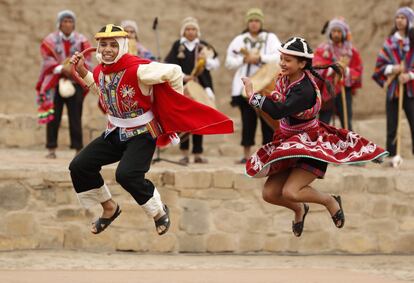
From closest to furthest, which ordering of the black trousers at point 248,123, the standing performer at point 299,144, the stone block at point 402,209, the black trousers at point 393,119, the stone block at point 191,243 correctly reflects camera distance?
1. the standing performer at point 299,144
2. the stone block at point 191,243
3. the stone block at point 402,209
4. the black trousers at point 248,123
5. the black trousers at point 393,119

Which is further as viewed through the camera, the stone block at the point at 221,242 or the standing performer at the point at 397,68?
the standing performer at the point at 397,68

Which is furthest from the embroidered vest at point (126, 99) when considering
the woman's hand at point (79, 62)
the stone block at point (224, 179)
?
the stone block at point (224, 179)

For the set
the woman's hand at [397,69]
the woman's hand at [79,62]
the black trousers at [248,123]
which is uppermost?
the woman's hand at [79,62]

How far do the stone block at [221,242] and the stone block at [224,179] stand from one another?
A: 21.7 inches

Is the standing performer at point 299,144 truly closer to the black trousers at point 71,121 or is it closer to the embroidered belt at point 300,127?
the embroidered belt at point 300,127

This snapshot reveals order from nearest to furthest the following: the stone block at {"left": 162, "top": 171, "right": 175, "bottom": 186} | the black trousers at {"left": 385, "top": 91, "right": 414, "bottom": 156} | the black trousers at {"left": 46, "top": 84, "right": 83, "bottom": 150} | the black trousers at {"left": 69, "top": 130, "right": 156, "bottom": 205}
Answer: the black trousers at {"left": 69, "top": 130, "right": 156, "bottom": 205} < the stone block at {"left": 162, "top": 171, "right": 175, "bottom": 186} < the black trousers at {"left": 385, "top": 91, "right": 414, "bottom": 156} < the black trousers at {"left": 46, "top": 84, "right": 83, "bottom": 150}

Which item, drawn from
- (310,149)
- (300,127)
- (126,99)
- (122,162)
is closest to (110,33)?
(126,99)

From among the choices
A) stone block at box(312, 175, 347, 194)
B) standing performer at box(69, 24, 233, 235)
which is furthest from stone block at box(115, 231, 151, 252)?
standing performer at box(69, 24, 233, 235)

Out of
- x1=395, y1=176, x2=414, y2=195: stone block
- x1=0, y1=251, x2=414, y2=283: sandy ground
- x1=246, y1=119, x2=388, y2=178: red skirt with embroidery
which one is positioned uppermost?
x1=246, y1=119, x2=388, y2=178: red skirt with embroidery

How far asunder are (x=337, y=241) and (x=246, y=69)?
6.86 feet

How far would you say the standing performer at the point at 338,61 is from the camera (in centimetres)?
1298

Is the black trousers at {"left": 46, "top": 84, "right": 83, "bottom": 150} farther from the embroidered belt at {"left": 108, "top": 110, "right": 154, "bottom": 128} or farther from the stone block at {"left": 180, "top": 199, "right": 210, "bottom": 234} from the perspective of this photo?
the embroidered belt at {"left": 108, "top": 110, "right": 154, "bottom": 128}

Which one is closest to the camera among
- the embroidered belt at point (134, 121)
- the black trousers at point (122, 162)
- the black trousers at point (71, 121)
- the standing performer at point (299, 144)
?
the standing performer at point (299, 144)

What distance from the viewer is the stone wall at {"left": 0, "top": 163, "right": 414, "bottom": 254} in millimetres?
12562
